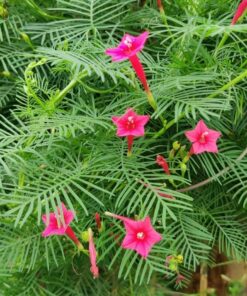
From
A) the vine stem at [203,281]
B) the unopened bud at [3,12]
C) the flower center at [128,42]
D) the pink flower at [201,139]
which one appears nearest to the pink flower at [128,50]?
the flower center at [128,42]

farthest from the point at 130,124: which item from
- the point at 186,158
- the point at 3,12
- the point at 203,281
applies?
the point at 203,281

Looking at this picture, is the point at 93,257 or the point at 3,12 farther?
the point at 3,12

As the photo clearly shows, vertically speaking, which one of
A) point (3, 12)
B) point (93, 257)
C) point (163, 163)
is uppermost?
point (3, 12)

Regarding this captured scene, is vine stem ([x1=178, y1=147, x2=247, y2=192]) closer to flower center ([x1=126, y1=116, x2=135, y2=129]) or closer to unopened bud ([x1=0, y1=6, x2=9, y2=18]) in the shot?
flower center ([x1=126, y1=116, x2=135, y2=129])

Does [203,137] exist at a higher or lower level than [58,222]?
higher

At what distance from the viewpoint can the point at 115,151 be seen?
700mm

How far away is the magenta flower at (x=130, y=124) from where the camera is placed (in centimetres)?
63

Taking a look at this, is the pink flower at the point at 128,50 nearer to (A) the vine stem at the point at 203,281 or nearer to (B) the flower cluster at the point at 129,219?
(B) the flower cluster at the point at 129,219

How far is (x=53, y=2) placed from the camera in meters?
0.91

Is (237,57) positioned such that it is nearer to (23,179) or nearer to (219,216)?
(219,216)

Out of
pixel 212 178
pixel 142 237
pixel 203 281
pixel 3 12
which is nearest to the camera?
pixel 142 237

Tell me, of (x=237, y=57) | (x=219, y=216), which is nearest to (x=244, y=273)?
(x=219, y=216)

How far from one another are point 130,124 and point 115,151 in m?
0.08

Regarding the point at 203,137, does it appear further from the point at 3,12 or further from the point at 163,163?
the point at 3,12
